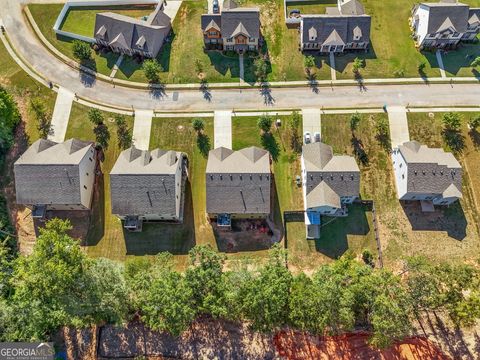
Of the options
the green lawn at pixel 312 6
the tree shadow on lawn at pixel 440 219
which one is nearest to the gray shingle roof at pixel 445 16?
the green lawn at pixel 312 6

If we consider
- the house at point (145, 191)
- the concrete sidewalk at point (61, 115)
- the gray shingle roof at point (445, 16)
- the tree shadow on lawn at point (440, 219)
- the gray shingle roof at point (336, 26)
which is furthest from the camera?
the gray shingle roof at point (336, 26)

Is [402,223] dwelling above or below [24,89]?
below

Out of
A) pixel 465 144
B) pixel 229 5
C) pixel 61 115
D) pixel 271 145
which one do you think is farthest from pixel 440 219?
pixel 61 115

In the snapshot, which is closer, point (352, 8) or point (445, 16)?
point (445, 16)

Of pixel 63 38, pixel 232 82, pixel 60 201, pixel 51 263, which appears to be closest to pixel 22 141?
pixel 60 201

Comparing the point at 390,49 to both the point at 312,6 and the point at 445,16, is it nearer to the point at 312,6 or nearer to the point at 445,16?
the point at 445,16

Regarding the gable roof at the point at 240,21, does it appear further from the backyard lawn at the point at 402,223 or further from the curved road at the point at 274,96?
the backyard lawn at the point at 402,223
